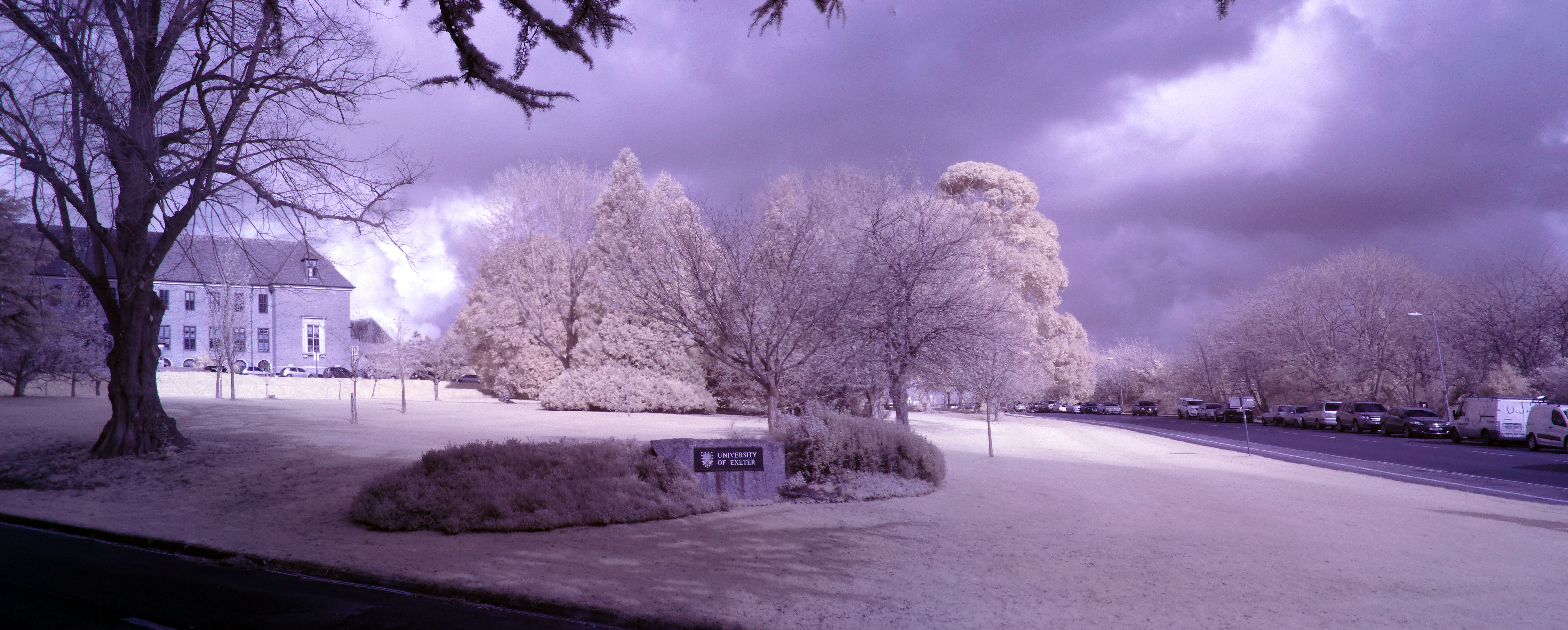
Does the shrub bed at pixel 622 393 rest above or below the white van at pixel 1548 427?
above

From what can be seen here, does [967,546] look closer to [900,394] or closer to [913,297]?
[913,297]

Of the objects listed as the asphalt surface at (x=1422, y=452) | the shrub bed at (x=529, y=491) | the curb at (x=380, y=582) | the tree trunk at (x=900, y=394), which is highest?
the tree trunk at (x=900, y=394)

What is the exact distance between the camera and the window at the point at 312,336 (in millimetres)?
71062

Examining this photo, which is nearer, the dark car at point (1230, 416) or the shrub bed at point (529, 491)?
the shrub bed at point (529, 491)

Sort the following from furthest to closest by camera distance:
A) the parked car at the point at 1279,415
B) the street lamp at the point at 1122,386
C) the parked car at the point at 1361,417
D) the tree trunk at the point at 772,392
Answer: the street lamp at the point at 1122,386, the parked car at the point at 1279,415, the parked car at the point at 1361,417, the tree trunk at the point at 772,392

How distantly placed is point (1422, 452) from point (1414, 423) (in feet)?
37.5

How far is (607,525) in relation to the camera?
1040 cm

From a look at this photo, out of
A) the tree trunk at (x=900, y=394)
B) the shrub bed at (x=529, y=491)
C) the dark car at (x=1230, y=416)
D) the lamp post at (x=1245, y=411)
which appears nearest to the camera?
the shrub bed at (x=529, y=491)

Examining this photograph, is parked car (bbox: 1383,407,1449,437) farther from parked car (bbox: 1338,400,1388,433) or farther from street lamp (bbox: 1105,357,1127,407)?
street lamp (bbox: 1105,357,1127,407)

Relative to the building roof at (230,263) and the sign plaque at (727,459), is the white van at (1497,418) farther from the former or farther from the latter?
the building roof at (230,263)

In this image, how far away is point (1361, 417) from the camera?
133 feet

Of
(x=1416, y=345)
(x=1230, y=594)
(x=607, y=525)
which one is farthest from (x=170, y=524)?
(x=1416, y=345)

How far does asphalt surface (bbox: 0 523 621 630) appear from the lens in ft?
20.7

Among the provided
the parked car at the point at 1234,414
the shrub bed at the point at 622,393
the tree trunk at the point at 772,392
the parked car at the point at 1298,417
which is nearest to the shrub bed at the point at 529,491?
the tree trunk at the point at 772,392
